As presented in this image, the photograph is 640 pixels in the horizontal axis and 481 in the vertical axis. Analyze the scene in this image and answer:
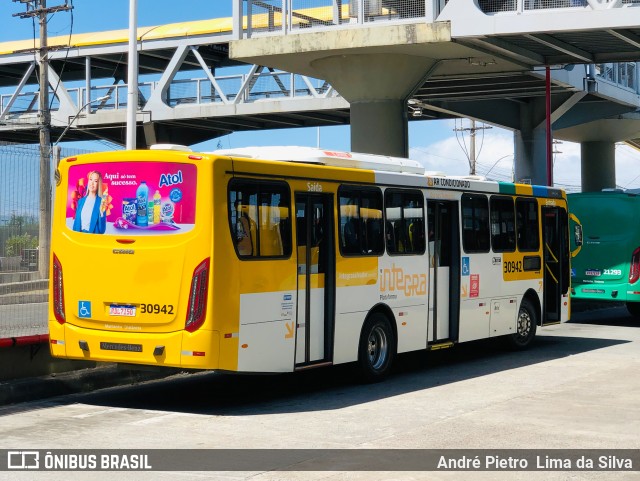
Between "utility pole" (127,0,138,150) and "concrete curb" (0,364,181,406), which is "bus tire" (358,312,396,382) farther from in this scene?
"utility pole" (127,0,138,150)

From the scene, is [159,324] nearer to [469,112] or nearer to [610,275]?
[610,275]

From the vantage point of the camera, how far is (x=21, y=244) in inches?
554

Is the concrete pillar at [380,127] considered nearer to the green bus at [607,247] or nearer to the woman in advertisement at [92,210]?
the green bus at [607,247]

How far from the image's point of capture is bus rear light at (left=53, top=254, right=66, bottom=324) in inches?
477

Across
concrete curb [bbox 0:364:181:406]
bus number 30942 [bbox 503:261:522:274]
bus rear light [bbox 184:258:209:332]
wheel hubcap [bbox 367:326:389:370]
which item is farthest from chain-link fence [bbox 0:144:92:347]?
bus number 30942 [bbox 503:261:522:274]

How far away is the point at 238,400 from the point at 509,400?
313 cm

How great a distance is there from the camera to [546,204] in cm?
1856

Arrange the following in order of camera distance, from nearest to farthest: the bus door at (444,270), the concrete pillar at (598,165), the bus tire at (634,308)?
the bus door at (444,270)
the bus tire at (634,308)
the concrete pillar at (598,165)

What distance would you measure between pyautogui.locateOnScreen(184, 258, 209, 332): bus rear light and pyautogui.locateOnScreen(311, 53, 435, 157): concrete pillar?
626 inches

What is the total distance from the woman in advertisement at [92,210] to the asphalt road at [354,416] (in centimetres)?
196

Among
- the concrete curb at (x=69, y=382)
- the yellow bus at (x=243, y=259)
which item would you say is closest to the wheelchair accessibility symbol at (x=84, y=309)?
the yellow bus at (x=243, y=259)

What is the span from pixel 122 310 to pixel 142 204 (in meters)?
1.16

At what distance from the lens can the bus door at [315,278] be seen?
12.5 metres

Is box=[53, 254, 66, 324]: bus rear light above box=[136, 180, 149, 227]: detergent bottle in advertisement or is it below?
below
